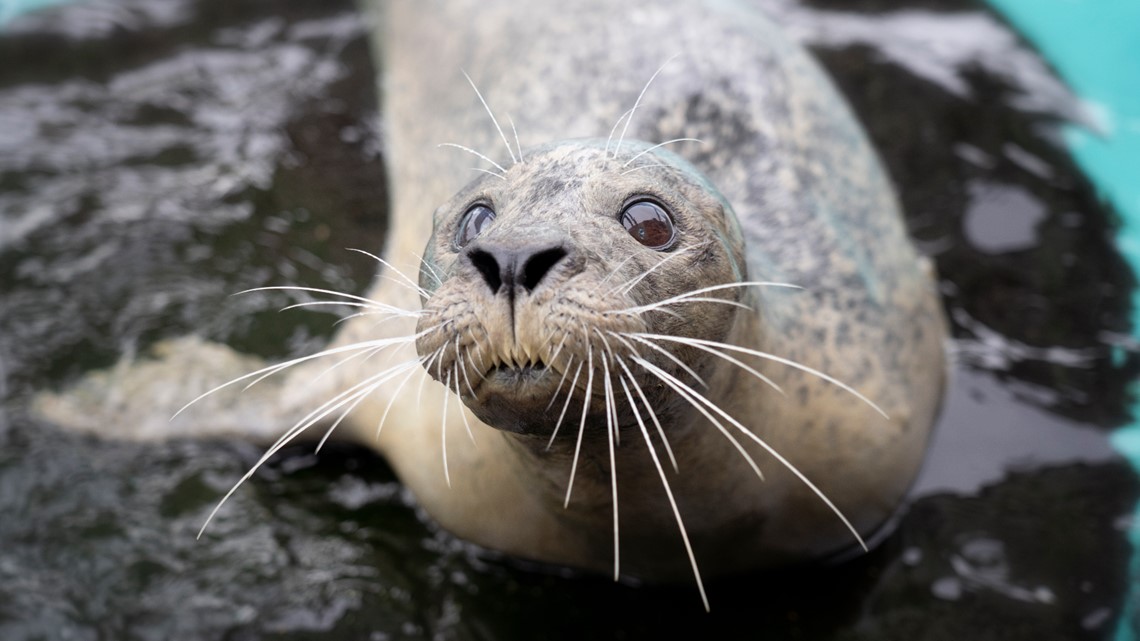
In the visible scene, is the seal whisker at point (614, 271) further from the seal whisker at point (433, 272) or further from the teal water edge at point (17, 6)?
the teal water edge at point (17, 6)

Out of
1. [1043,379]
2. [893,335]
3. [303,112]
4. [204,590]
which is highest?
[303,112]

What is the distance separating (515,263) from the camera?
6.63 ft

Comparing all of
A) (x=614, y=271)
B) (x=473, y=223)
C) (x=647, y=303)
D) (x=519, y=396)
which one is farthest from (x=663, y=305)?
(x=473, y=223)

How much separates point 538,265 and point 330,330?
2451 mm

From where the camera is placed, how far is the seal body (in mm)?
2152

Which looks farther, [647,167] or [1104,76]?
[1104,76]

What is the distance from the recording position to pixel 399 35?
5195 millimetres

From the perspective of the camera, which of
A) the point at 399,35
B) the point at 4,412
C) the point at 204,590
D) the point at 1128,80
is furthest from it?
the point at 1128,80

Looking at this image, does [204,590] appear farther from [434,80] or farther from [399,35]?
[399,35]

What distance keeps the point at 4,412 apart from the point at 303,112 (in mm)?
2296

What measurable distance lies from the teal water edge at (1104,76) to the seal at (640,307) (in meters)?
1.48

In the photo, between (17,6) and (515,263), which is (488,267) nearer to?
(515,263)

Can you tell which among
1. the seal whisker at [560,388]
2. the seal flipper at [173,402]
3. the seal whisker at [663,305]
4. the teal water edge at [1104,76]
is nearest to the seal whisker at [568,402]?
the seal whisker at [560,388]

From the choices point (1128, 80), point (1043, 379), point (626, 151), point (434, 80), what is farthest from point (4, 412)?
point (1128, 80)
